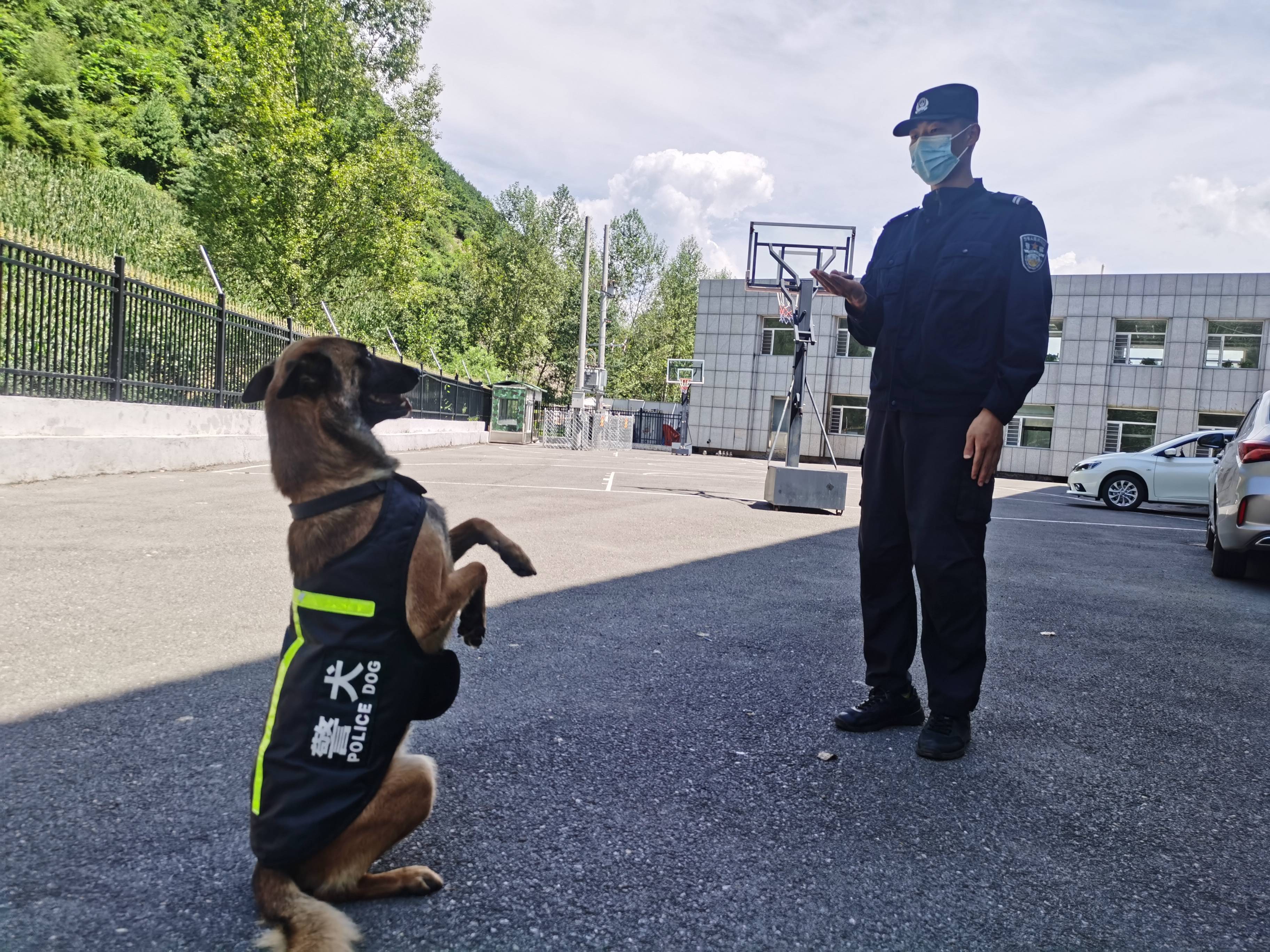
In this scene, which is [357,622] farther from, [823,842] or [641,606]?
[641,606]

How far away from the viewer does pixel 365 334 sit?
3497 centimetres

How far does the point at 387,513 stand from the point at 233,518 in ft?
21.2

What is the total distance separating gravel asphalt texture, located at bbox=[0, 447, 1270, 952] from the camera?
183cm

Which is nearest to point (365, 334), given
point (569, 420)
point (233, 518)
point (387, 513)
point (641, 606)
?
point (569, 420)

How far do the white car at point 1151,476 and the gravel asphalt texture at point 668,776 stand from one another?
1062 centimetres

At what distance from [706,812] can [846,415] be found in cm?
3619

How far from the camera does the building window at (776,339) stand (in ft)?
127

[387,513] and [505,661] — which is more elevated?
[387,513]

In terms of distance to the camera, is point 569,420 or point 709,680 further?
point 569,420

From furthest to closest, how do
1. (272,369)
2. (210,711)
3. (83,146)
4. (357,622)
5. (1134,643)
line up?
1. (83,146)
2. (1134,643)
3. (210,711)
4. (272,369)
5. (357,622)

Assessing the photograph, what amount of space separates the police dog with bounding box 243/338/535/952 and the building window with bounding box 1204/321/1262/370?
37042 millimetres

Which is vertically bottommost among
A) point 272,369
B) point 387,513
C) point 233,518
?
point 233,518

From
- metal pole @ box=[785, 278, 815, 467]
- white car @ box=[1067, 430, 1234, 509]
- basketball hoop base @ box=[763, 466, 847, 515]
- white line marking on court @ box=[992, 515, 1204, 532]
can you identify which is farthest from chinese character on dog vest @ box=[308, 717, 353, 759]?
white car @ box=[1067, 430, 1234, 509]

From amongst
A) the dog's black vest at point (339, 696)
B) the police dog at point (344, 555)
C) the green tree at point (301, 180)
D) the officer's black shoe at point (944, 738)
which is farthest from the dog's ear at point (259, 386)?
the green tree at point (301, 180)
